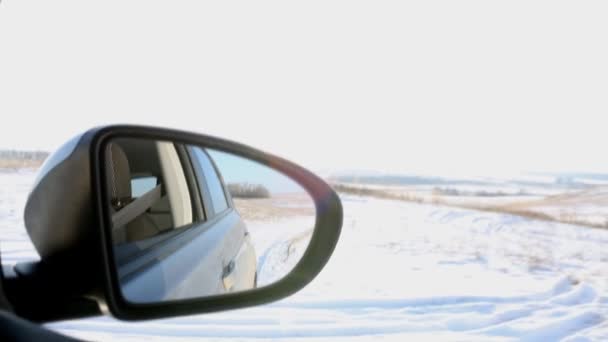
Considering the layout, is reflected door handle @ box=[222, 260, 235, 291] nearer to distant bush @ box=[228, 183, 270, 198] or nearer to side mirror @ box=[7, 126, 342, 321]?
side mirror @ box=[7, 126, 342, 321]

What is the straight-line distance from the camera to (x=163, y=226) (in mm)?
1606

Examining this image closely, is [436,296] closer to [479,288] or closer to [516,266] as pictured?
[479,288]

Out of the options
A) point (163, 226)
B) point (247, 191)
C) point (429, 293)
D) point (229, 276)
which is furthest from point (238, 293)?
point (429, 293)

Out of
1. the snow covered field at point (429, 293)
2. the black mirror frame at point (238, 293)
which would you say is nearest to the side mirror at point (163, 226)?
the black mirror frame at point (238, 293)

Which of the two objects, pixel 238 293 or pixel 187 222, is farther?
pixel 187 222

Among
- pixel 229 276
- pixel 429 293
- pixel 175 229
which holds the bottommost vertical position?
pixel 429 293

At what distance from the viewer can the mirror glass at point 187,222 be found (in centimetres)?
138

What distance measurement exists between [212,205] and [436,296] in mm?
2880

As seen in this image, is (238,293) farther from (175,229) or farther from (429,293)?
(429,293)

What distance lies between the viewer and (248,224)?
2.06 metres

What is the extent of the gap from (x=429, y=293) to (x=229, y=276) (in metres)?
3.22

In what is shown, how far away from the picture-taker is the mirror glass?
138 cm

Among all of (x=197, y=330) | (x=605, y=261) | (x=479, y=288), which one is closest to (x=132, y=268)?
(x=197, y=330)

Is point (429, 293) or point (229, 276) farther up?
point (229, 276)
